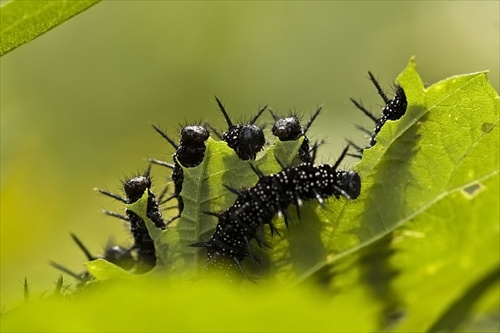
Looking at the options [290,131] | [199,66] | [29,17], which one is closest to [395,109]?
[290,131]

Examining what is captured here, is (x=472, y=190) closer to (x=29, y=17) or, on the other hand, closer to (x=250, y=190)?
(x=250, y=190)

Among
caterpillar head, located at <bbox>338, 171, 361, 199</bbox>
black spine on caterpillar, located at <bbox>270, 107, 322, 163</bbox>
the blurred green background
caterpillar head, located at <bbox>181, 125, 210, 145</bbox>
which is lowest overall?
caterpillar head, located at <bbox>338, 171, 361, 199</bbox>

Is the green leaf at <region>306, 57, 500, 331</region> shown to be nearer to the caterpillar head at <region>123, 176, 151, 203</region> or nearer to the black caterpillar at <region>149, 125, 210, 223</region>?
the black caterpillar at <region>149, 125, 210, 223</region>

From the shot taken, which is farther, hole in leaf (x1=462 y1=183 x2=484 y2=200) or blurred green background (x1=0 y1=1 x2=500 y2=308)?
blurred green background (x1=0 y1=1 x2=500 y2=308)

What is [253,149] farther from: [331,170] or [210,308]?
[210,308]

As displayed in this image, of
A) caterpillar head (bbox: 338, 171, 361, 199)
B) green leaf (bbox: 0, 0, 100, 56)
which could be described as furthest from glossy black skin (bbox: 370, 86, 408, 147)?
green leaf (bbox: 0, 0, 100, 56)
